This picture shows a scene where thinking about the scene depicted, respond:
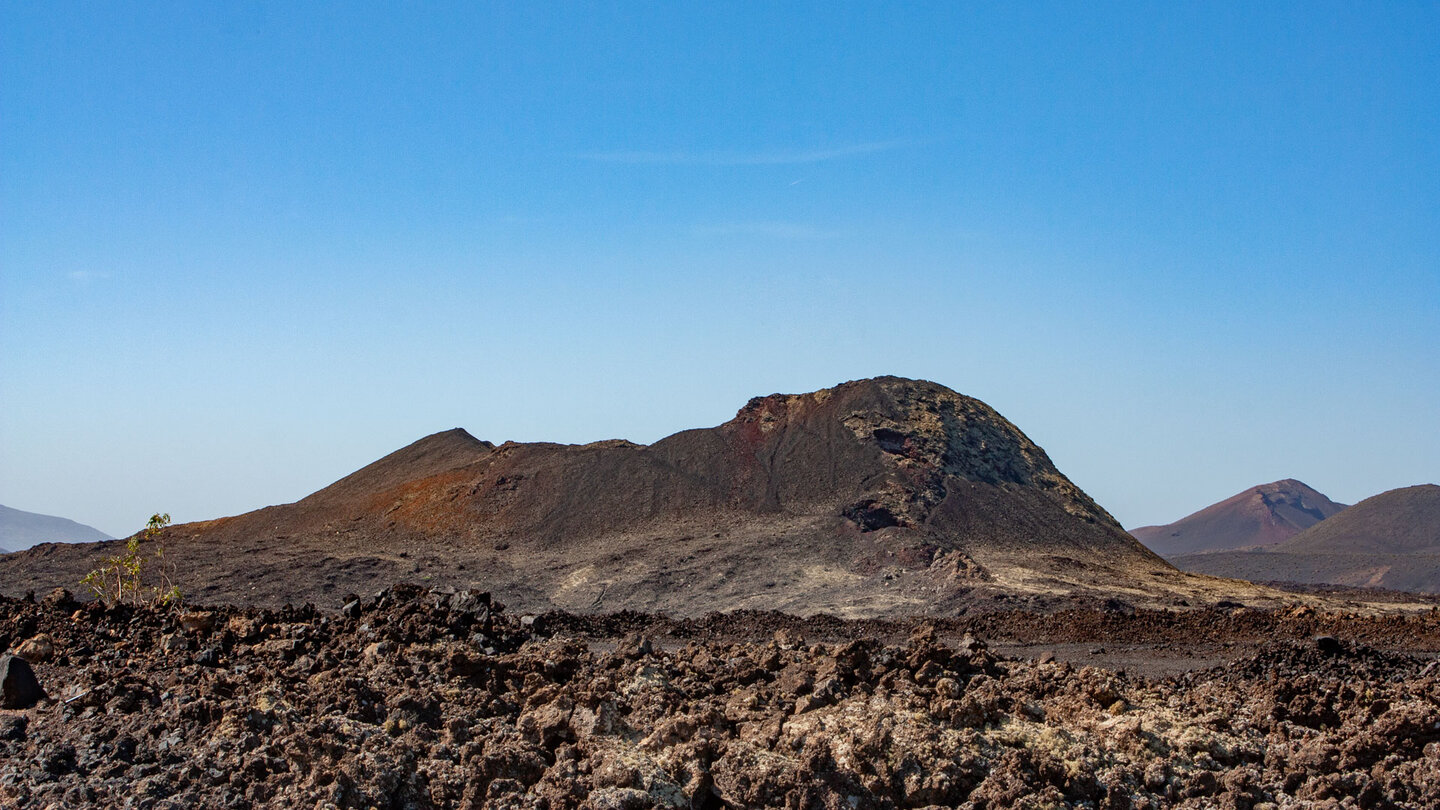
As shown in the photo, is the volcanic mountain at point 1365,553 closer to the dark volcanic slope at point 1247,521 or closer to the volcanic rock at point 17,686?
the dark volcanic slope at point 1247,521

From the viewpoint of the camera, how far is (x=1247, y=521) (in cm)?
13800

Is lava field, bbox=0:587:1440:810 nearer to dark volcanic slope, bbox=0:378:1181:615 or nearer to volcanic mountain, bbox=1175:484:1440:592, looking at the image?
dark volcanic slope, bbox=0:378:1181:615

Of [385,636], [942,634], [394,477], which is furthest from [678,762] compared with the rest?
[394,477]

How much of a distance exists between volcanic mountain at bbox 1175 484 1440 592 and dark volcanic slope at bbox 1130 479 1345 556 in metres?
29.8

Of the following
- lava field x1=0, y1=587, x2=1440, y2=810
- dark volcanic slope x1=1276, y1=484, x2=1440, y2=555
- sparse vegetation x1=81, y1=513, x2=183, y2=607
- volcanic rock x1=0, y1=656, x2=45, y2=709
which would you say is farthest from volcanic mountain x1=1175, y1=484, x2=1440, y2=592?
volcanic rock x1=0, y1=656, x2=45, y2=709

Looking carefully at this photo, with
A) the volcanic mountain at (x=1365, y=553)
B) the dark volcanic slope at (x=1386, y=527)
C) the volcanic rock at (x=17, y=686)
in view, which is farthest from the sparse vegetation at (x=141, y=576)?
the dark volcanic slope at (x=1386, y=527)

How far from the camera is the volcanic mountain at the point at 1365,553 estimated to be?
69438mm

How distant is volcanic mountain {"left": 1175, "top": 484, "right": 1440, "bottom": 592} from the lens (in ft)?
228

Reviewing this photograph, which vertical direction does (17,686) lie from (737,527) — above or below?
below

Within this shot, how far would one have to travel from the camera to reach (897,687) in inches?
441

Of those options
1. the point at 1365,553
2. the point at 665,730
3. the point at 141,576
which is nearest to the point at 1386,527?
the point at 1365,553

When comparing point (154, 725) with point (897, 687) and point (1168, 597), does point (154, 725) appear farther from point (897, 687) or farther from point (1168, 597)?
point (1168, 597)

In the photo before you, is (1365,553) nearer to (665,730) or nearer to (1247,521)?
(1247,521)

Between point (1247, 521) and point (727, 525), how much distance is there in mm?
116664
